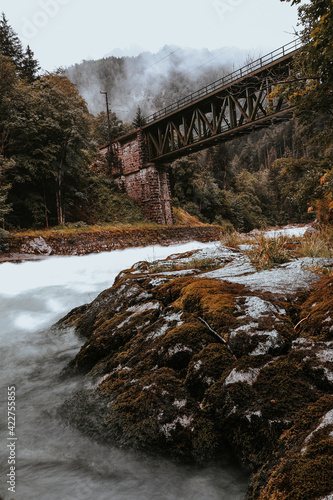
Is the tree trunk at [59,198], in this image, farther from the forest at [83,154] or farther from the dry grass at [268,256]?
the dry grass at [268,256]

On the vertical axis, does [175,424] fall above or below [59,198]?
below

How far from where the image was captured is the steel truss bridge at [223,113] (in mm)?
15352

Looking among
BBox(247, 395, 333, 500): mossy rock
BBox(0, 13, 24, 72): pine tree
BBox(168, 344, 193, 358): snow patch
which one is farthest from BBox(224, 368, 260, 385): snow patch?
BBox(0, 13, 24, 72): pine tree

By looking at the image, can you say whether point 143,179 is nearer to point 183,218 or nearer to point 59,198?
point 183,218

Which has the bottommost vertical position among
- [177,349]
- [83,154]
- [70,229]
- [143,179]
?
[177,349]

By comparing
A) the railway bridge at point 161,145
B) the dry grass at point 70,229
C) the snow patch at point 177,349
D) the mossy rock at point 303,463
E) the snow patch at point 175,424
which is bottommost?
the snow patch at point 175,424

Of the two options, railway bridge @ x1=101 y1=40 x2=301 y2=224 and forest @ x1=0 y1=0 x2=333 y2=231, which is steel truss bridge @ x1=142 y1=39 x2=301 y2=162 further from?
forest @ x1=0 y1=0 x2=333 y2=231

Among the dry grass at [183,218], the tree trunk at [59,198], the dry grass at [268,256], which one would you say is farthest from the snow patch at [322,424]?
the dry grass at [183,218]

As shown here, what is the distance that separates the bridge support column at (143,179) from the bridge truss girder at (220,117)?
3.18 feet

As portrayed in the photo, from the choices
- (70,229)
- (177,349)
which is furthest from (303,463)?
(70,229)

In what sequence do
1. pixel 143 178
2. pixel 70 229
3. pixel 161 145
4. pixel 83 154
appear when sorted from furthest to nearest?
pixel 143 178, pixel 161 145, pixel 83 154, pixel 70 229

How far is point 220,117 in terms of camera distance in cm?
1745

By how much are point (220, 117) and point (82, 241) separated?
11.8 metres

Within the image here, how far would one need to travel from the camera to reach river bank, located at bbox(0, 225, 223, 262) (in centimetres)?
1197
